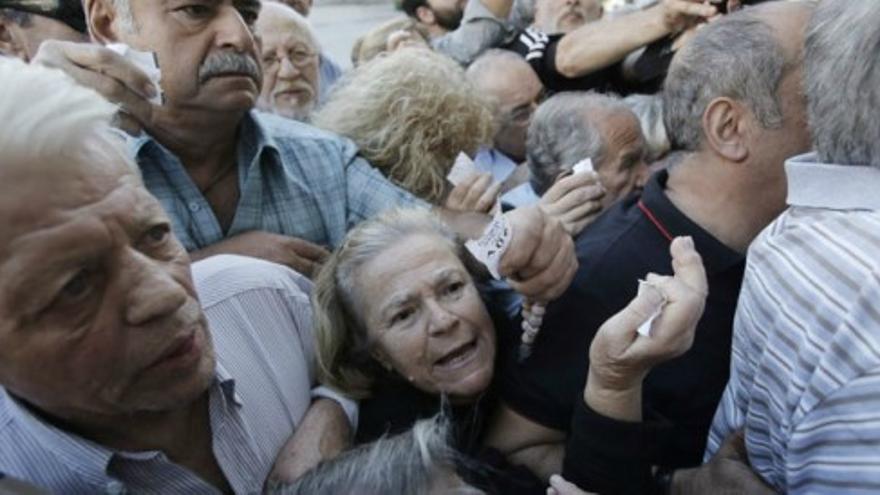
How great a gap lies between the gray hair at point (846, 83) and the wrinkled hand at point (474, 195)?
1.03m

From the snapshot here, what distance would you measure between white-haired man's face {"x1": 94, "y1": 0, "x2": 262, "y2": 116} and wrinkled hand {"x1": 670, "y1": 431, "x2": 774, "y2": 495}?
1299mm

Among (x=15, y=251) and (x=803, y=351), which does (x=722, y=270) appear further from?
(x=15, y=251)

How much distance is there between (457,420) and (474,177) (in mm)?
A: 769

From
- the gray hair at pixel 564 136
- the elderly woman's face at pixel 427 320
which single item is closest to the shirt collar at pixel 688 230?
the elderly woman's face at pixel 427 320

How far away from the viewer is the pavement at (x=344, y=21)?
10.4 meters

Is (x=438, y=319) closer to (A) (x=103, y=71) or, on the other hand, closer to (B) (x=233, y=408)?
(B) (x=233, y=408)

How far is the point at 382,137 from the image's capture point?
256 centimetres

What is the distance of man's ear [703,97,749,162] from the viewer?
1923 millimetres

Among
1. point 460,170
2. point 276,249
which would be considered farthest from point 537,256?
point 460,170

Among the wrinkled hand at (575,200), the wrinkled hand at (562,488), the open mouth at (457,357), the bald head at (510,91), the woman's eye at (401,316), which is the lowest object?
the bald head at (510,91)

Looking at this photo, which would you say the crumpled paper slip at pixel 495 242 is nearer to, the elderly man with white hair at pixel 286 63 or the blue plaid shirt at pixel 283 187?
the blue plaid shirt at pixel 283 187

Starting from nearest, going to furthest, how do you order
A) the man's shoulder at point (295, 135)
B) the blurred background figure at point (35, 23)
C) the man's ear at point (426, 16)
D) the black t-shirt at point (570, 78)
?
1. the man's shoulder at point (295, 135)
2. the blurred background figure at point (35, 23)
3. the black t-shirt at point (570, 78)
4. the man's ear at point (426, 16)

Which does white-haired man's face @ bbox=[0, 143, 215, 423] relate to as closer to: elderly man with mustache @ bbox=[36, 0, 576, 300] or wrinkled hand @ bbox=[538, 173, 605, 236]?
elderly man with mustache @ bbox=[36, 0, 576, 300]

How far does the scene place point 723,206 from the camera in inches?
76.3
